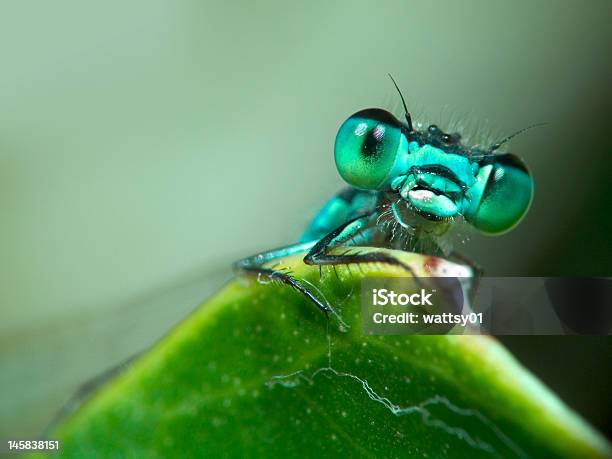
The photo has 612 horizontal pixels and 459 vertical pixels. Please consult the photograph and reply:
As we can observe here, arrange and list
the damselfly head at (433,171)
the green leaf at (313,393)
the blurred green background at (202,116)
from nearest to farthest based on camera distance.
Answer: the green leaf at (313,393) < the damselfly head at (433,171) < the blurred green background at (202,116)

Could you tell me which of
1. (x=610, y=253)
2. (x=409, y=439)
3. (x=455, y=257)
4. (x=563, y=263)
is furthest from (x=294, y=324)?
(x=563, y=263)

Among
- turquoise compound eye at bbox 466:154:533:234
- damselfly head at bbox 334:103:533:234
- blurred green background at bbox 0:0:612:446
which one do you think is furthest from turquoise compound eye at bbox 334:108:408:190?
blurred green background at bbox 0:0:612:446

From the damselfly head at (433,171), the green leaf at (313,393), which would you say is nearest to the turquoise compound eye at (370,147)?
the damselfly head at (433,171)

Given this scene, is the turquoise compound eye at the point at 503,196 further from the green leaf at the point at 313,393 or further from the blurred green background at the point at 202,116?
the blurred green background at the point at 202,116

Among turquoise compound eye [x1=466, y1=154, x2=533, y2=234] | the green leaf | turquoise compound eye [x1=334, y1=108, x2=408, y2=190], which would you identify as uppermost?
turquoise compound eye [x1=334, y1=108, x2=408, y2=190]

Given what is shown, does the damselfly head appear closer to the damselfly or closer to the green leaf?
the damselfly
